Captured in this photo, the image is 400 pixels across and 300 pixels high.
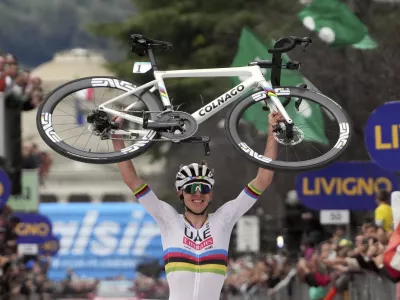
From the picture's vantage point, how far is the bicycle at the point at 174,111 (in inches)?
373

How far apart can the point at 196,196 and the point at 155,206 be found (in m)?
0.29

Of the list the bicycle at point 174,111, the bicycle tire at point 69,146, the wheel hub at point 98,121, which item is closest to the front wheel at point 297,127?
the bicycle at point 174,111

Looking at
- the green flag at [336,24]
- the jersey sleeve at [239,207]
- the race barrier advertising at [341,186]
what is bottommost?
the jersey sleeve at [239,207]

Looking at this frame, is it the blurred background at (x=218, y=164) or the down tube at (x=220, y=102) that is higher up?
the blurred background at (x=218, y=164)

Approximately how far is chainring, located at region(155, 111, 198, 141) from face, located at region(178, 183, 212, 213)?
37 centimetres

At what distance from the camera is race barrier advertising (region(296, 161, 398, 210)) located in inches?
775

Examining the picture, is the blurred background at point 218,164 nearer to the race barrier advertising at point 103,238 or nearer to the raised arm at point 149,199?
the race barrier advertising at point 103,238

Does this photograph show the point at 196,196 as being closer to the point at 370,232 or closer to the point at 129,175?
the point at 129,175

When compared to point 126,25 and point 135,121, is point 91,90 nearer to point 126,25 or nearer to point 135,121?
point 135,121

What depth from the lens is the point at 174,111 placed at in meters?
9.58

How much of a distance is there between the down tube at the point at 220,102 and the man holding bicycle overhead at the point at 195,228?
41 centimetres

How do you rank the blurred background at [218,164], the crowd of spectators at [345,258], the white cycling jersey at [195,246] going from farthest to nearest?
1. the blurred background at [218,164]
2. the crowd of spectators at [345,258]
3. the white cycling jersey at [195,246]

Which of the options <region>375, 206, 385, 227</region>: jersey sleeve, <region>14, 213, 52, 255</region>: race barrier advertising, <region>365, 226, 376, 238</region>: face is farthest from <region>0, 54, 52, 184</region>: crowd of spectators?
<region>14, 213, 52, 255</region>: race barrier advertising

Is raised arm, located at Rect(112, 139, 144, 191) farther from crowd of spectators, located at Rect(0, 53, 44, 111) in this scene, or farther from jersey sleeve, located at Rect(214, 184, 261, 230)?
crowd of spectators, located at Rect(0, 53, 44, 111)
